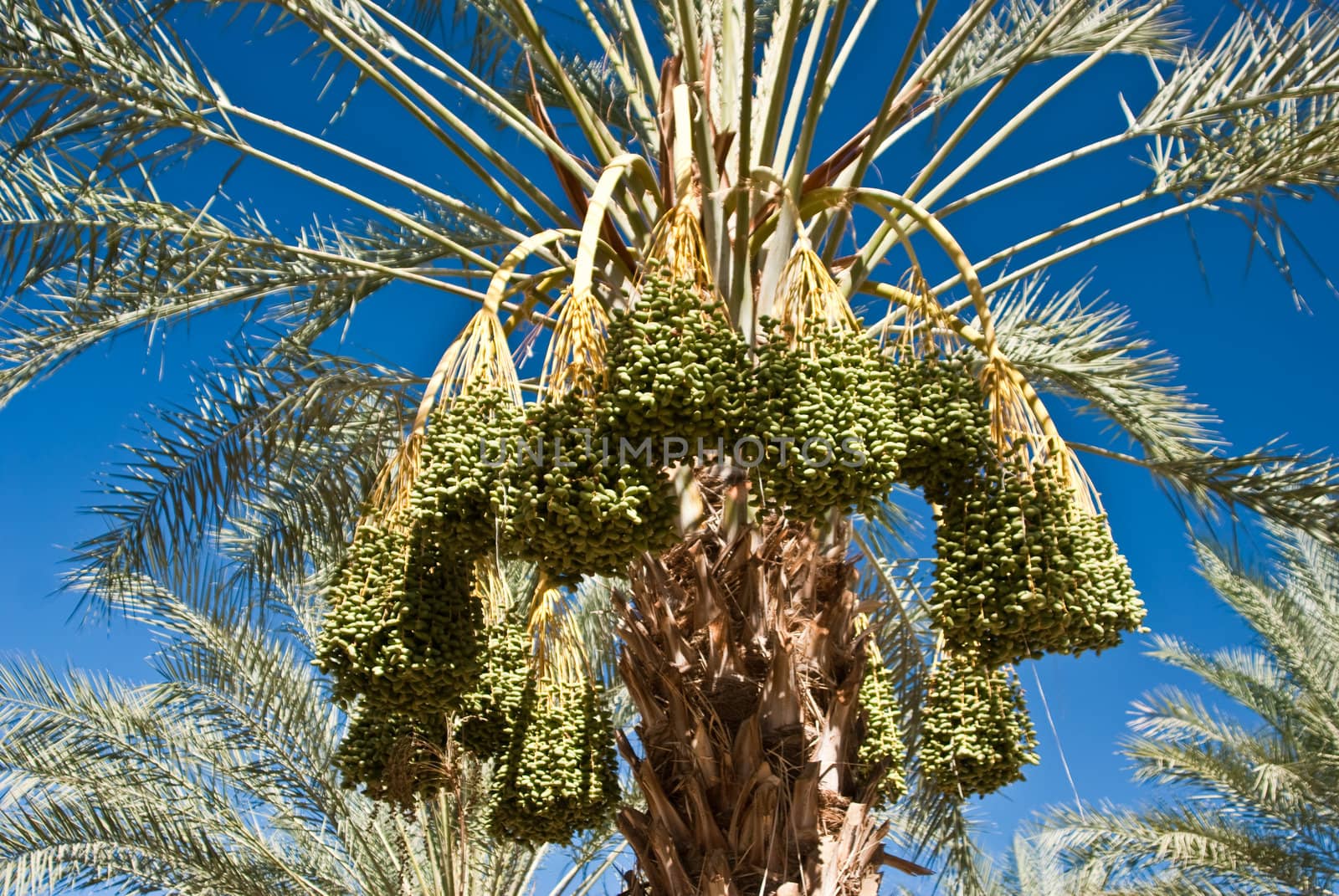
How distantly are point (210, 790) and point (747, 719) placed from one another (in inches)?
195

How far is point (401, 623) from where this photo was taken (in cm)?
325

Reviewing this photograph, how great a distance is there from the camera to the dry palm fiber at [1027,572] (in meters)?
3.01

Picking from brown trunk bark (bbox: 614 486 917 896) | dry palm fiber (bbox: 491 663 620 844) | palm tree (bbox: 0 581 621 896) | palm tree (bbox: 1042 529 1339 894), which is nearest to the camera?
brown trunk bark (bbox: 614 486 917 896)

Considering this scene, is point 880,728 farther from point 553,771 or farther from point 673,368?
point 673,368

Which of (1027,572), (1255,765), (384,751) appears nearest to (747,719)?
(1027,572)

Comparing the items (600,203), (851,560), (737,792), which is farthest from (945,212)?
(737,792)

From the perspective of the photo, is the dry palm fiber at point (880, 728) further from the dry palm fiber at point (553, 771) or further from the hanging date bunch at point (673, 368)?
the hanging date bunch at point (673, 368)

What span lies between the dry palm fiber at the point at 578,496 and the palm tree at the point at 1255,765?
7.47 m

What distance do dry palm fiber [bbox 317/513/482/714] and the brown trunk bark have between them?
0.75 m

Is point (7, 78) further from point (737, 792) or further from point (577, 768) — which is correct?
point (737, 792)

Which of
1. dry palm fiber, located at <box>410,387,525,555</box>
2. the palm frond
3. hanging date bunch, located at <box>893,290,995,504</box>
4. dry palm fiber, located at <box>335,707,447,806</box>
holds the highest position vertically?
the palm frond

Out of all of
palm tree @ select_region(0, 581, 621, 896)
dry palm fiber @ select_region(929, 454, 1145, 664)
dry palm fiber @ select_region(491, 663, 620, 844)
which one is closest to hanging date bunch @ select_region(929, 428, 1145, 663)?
dry palm fiber @ select_region(929, 454, 1145, 664)

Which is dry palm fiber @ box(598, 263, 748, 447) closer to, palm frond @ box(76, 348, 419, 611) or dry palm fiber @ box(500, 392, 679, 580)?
dry palm fiber @ box(500, 392, 679, 580)

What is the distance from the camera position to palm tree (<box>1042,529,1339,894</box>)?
9.20 meters
